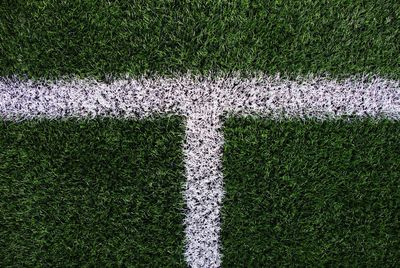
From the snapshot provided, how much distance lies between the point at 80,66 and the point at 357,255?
1.18 m

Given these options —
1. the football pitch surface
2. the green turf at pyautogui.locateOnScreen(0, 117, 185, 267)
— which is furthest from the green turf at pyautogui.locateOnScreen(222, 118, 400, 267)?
the green turf at pyautogui.locateOnScreen(0, 117, 185, 267)

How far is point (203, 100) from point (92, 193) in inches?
20.1

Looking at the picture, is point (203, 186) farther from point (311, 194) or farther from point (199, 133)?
point (311, 194)

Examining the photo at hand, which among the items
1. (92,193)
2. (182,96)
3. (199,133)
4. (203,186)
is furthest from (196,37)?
(92,193)

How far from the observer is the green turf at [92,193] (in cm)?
143

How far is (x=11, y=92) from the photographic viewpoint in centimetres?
141

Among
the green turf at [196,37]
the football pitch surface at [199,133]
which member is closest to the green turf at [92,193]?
the football pitch surface at [199,133]

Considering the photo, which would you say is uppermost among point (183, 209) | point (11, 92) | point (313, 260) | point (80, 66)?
point (80, 66)

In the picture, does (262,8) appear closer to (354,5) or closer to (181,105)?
(354,5)

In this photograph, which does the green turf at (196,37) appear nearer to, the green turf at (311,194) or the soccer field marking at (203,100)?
the soccer field marking at (203,100)

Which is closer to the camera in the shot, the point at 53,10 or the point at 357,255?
the point at 53,10

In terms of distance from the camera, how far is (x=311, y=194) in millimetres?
1479

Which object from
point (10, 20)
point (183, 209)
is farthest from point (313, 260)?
point (10, 20)

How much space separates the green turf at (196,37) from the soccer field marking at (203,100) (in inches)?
1.6
